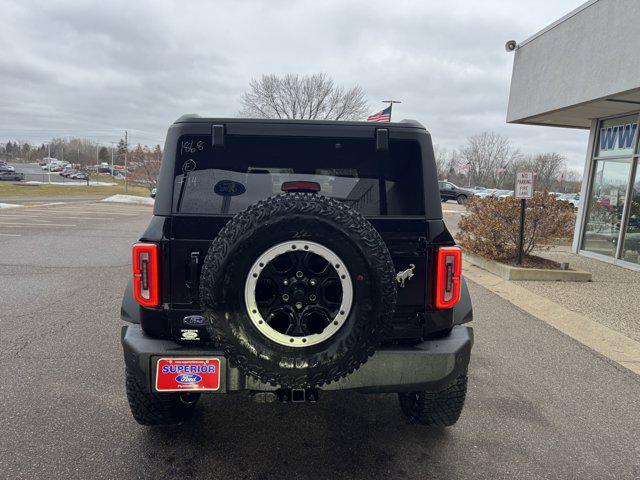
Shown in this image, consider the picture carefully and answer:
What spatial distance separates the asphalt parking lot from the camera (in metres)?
2.54

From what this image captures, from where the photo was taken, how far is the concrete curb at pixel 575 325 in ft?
14.9

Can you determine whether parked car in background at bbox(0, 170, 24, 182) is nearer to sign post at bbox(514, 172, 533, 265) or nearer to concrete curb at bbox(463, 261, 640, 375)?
concrete curb at bbox(463, 261, 640, 375)

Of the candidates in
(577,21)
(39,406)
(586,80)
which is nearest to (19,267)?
(39,406)

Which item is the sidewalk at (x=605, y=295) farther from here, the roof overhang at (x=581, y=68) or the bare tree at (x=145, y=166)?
the bare tree at (x=145, y=166)

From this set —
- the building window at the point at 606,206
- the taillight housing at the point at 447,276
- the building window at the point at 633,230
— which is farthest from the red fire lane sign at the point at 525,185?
the taillight housing at the point at 447,276

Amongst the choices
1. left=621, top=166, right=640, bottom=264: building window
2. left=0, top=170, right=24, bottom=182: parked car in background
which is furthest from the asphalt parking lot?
left=0, top=170, right=24, bottom=182: parked car in background

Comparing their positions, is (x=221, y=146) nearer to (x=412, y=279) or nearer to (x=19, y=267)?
(x=412, y=279)

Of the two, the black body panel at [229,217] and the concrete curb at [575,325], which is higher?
the black body panel at [229,217]

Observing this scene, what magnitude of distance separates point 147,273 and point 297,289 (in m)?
0.82

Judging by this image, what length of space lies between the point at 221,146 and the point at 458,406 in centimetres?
211

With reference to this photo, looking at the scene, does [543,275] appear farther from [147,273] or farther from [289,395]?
[147,273]

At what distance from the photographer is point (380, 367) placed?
2.29m

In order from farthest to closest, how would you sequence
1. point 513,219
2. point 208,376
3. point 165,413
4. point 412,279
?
point 513,219 < point 165,413 < point 412,279 < point 208,376

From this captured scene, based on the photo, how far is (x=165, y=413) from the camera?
2770 millimetres
